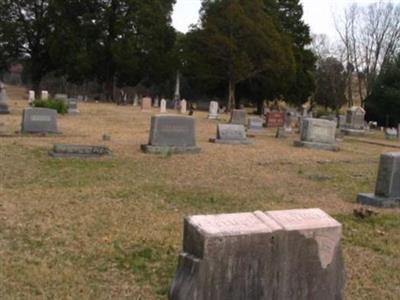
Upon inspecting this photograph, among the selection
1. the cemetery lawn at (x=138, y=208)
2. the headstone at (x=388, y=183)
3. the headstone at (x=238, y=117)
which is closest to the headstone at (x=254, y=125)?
the headstone at (x=238, y=117)

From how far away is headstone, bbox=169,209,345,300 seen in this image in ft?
10.4

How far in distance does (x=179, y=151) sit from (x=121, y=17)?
33169 millimetres

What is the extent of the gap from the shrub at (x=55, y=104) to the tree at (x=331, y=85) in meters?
32.6

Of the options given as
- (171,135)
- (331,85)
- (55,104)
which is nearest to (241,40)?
(55,104)

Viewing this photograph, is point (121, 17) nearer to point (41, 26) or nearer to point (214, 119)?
point (41, 26)

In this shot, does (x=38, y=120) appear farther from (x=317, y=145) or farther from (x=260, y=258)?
(x=260, y=258)

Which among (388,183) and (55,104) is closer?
(388,183)

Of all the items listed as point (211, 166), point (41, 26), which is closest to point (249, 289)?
point (211, 166)

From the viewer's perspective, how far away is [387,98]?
119 feet

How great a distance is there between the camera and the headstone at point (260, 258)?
316cm

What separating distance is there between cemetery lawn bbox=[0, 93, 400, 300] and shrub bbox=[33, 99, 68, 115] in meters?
8.52

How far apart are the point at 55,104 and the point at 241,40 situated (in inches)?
656

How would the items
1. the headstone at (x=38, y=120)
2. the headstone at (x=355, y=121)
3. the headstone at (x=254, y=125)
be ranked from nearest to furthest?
the headstone at (x=38, y=120)
the headstone at (x=254, y=125)
the headstone at (x=355, y=121)

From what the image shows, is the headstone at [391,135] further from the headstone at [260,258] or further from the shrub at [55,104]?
the headstone at [260,258]
